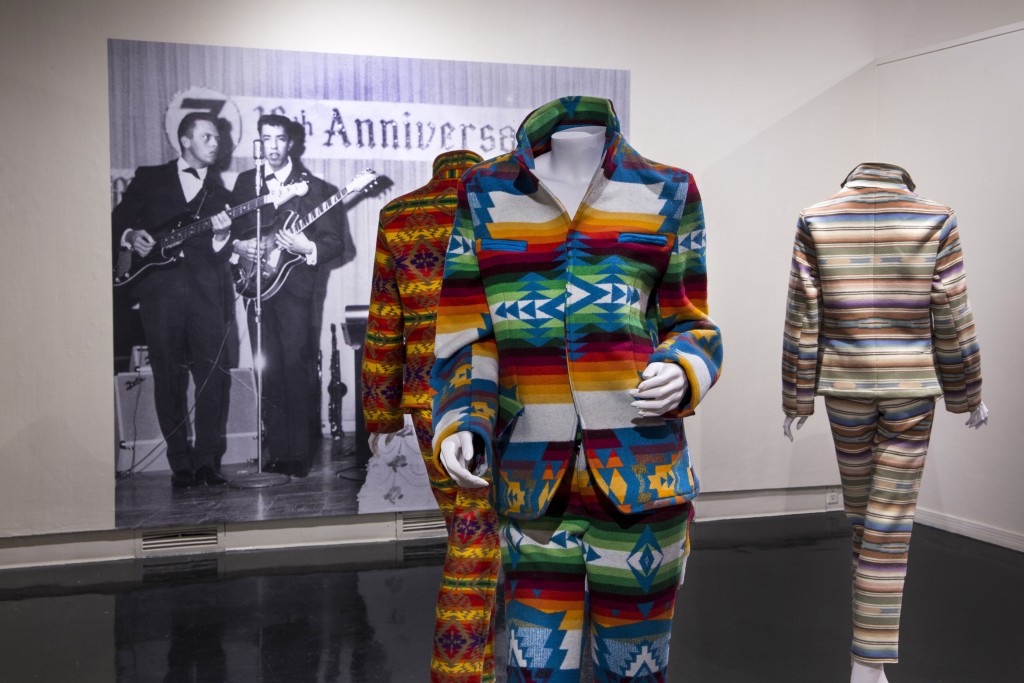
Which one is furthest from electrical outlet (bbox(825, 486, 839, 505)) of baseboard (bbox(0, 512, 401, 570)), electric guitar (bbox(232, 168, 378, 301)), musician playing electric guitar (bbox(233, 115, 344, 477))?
electric guitar (bbox(232, 168, 378, 301))

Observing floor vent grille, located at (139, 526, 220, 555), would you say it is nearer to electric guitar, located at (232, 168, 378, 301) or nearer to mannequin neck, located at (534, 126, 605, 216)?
electric guitar, located at (232, 168, 378, 301)

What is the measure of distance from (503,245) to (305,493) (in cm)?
318

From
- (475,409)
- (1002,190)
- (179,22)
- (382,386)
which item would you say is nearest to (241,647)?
(382,386)

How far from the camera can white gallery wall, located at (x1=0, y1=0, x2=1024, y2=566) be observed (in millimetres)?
4281

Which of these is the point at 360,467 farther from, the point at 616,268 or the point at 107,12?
the point at 616,268

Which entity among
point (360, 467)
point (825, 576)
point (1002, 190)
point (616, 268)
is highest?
point (1002, 190)

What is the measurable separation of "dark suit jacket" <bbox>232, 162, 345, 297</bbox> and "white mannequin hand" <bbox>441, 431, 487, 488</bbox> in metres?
3.12

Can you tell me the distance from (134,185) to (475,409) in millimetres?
3268

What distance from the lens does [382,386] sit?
2818 mm

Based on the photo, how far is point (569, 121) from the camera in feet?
5.72

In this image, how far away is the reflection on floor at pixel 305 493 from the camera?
4418 millimetres

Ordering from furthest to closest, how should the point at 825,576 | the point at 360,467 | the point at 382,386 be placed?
the point at 360,467
the point at 825,576
the point at 382,386

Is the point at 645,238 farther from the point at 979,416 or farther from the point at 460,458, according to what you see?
the point at 979,416

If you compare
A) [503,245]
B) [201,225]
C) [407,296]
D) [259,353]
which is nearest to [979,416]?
[407,296]
